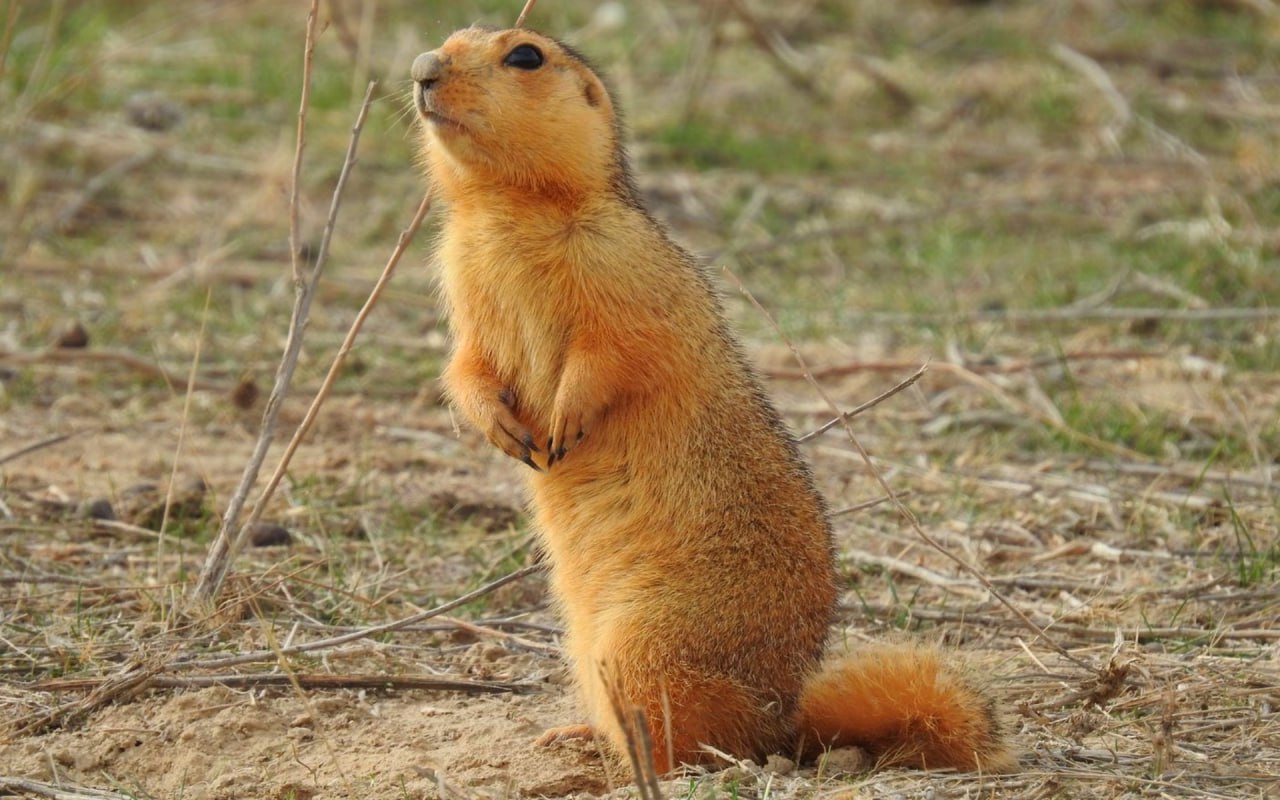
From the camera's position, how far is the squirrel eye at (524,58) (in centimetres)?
429

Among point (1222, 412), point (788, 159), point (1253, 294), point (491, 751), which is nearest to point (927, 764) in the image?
point (491, 751)

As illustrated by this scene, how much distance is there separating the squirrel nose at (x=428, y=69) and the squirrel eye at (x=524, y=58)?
20cm

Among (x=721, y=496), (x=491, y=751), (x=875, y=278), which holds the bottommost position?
(x=875, y=278)

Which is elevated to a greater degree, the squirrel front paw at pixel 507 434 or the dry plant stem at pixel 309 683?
the squirrel front paw at pixel 507 434

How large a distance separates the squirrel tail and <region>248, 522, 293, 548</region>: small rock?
2250mm

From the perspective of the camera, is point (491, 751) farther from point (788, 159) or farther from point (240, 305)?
point (788, 159)

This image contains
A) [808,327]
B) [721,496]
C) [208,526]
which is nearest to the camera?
[721,496]

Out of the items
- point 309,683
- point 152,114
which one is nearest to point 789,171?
point 152,114

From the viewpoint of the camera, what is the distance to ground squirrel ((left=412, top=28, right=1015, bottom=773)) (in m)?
3.94

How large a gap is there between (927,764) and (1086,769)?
0.38m

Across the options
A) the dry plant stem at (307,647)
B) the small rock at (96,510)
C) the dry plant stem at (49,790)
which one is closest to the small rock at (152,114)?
the small rock at (96,510)

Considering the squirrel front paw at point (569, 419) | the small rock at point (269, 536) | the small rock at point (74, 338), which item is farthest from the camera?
the small rock at point (74, 338)

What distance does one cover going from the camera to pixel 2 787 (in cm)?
380

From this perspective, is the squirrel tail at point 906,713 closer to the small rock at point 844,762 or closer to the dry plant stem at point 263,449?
the small rock at point 844,762
